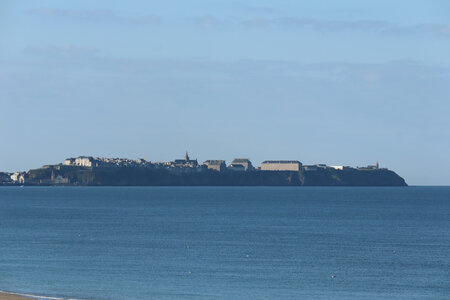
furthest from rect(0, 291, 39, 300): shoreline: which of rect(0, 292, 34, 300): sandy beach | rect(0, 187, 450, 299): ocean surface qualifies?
rect(0, 187, 450, 299): ocean surface

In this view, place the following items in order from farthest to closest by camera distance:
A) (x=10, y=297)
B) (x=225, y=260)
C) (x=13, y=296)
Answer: (x=225, y=260) → (x=13, y=296) → (x=10, y=297)

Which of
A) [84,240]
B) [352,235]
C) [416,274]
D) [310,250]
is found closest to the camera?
[416,274]

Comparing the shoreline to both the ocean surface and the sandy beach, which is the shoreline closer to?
the sandy beach

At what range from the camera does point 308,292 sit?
46.2 meters

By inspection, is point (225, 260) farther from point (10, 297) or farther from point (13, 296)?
point (10, 297)

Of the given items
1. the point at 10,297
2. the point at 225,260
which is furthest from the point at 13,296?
the point at 225,260

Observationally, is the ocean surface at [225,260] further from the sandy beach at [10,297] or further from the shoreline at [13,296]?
the sandy beach at [10,297]

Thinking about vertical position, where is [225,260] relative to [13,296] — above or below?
above

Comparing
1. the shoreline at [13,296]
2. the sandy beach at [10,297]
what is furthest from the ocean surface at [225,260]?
the sandy beach at [10,297]

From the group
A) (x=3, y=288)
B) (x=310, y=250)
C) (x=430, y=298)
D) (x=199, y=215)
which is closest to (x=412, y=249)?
(x=310, y=250)

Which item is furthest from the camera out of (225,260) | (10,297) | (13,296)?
(225,260)

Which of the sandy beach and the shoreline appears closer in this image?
the sandy beach

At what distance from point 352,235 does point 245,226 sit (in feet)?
58.2

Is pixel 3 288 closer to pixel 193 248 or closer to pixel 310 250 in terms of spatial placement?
pixel 193 248
